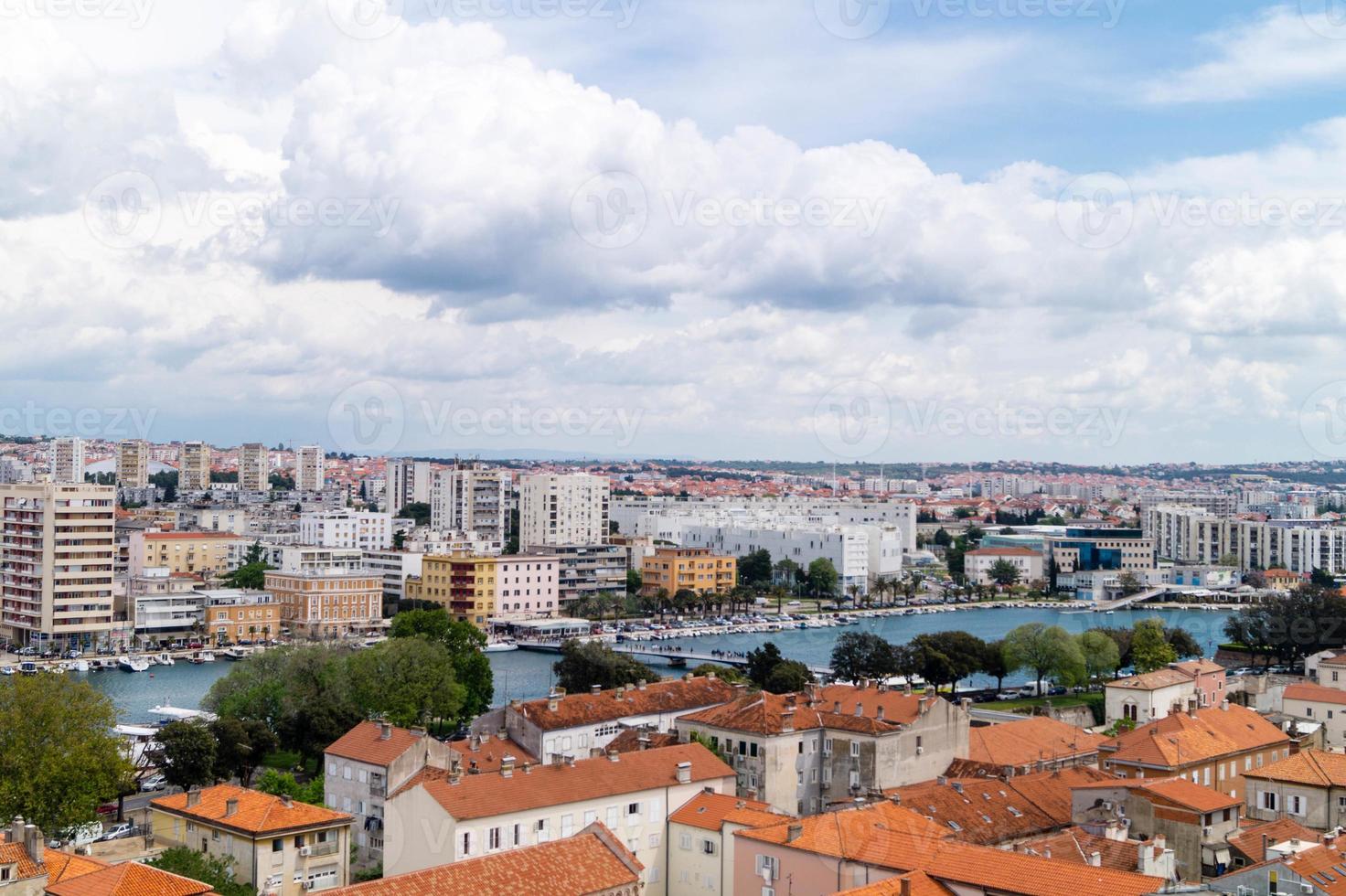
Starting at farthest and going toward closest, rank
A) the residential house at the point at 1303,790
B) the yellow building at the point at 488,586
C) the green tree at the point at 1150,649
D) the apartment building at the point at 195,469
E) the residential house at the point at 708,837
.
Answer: the apartment building at the point at 195,469 → the yellow building at the point at 488,586 → the green tree at the point at 1150,649 → the residential house at the point at 1303,790 → the residential house at the point at 708,837

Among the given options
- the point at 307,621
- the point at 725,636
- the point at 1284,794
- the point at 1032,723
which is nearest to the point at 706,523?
the point at 725,636

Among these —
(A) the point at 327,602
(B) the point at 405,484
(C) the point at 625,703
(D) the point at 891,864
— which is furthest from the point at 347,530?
(D) the point at 891,864

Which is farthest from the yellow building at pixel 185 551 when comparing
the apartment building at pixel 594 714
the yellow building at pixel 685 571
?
the apartment building at pixel 594 714

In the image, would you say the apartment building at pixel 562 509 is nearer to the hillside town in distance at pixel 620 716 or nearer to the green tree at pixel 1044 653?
the hillside town in distance at pixel 620 716

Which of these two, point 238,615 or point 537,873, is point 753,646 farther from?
point 537,873

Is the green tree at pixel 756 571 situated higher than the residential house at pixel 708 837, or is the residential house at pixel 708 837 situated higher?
the residential house at pixel 708 837

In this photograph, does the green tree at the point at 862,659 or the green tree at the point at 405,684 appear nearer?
the green tree at the point at 405,684
